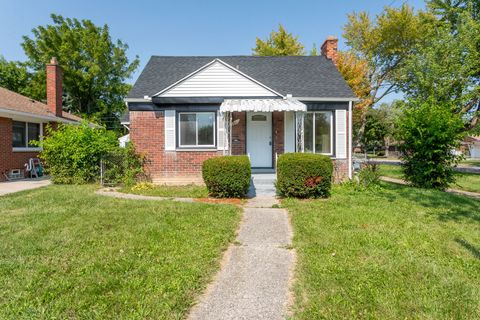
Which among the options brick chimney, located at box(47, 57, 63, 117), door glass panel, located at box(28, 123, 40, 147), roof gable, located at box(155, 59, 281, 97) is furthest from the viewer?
brick chimney, located at box(47, 57, 63, 117)

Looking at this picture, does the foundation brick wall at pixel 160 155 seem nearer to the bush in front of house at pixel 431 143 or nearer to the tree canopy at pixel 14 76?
the bush in front of house at pixel 431 143

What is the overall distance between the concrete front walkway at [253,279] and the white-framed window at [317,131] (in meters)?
6.95

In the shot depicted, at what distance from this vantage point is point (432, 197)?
8961mm

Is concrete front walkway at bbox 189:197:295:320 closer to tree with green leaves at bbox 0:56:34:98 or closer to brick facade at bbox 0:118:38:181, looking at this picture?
brick facade at bbox 0:118:38:181

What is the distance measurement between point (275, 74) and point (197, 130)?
17.7 feet

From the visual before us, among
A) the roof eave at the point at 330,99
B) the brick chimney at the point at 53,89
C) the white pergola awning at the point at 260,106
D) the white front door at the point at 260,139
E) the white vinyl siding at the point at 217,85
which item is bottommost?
the white front door at the point at 260,139

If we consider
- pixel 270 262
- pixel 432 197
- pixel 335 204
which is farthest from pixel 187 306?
pixel 432 197

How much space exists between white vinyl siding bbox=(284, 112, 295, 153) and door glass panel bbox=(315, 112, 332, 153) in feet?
3.33

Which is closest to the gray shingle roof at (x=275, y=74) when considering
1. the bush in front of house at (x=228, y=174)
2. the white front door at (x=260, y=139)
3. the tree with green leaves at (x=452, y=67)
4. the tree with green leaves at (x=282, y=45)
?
the white front door at (x=260, y=139)

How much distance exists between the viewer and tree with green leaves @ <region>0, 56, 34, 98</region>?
33.2 m

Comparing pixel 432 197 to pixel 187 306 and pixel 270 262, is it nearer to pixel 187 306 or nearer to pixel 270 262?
pixel 270 262

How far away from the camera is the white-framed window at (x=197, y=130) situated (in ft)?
39.3

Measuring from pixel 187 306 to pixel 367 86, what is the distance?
Result: 3077cm

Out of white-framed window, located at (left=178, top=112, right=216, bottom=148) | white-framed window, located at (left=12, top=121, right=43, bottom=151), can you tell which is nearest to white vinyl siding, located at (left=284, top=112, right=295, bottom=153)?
white-framed window, located at (left=178, top=112, right=216, bottom=148)
